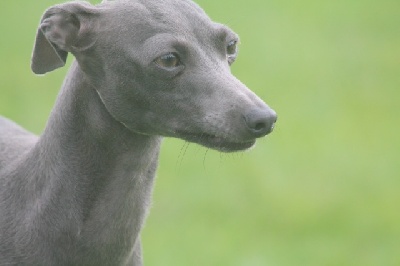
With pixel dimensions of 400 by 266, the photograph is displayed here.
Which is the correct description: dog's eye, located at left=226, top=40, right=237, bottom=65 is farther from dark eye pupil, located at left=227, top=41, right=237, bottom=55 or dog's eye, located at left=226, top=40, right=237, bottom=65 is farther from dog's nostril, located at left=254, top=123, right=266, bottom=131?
dog's nostril, located at left=254, top=123, right=266, bottom=131

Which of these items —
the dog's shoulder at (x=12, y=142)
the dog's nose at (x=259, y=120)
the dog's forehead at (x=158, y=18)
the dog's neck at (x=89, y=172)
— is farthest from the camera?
the dog's shoulder at (x=12, y=142)

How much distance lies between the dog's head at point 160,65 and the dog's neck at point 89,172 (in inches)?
7.9

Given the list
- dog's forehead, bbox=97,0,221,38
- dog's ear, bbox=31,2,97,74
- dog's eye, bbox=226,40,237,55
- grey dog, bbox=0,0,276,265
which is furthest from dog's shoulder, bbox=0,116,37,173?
dog's eye, bbox=226,40,237,55

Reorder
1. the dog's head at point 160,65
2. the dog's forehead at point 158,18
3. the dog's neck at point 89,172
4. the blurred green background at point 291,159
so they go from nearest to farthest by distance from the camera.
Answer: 1. the dog's head at point 160,65
2. the dog's forehead at point 158,18
3. the dog's neck at point 89,172
4. the blurred green background at point 291,159

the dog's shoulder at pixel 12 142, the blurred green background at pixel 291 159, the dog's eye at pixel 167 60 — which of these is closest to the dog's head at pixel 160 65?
the dog's eye at pixel 167 60

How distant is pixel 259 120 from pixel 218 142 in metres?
0.36

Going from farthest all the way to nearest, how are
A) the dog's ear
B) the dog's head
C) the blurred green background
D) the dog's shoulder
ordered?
the blurred green background, the dog's shoulder, the dog's ear, the dog's head

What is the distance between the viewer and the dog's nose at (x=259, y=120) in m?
6.14

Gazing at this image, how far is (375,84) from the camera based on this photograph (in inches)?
601

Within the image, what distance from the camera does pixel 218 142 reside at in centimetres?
641

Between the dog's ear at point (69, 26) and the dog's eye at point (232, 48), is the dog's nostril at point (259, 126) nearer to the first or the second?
the dog's eye at point (232, 48)

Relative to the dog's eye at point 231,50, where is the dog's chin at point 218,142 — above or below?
below

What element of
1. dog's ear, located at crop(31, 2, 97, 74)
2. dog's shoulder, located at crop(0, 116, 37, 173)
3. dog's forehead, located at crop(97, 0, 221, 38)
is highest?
dog's forehead, located at crop(97, 0, 221, 38)

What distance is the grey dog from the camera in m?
6.40
